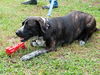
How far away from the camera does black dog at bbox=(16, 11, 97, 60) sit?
15.8 ft

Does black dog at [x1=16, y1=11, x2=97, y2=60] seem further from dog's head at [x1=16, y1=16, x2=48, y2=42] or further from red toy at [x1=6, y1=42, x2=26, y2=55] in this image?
red toy at [x1=6, y1=42, x2=26, y2=55]

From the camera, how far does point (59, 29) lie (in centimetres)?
529

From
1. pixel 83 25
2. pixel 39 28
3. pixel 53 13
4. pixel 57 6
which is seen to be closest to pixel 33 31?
pixel 39 28

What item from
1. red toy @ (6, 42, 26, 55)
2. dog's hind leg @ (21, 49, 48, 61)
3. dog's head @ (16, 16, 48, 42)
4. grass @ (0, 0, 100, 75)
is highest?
dog's head @ (16, 16, 48, 42)

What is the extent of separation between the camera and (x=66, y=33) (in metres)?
5.46

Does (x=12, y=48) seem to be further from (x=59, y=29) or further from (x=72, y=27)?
(x=72, y=27)

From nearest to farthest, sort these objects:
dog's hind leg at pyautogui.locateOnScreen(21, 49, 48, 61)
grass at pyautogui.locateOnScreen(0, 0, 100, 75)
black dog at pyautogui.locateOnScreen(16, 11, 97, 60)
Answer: grass at pyautogui.locateOnScreen(0, 0, 100, 75) → dog's hind leg at pyautogui.locateOnScreen(21, 49, 48, 61) → black dog at pyautogui.locateOnScreen(16, 11, 97, 60)

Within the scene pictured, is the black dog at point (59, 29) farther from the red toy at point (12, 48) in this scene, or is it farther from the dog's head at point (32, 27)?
the red toy at point (12, 48)

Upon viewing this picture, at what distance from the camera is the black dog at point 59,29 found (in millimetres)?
4816

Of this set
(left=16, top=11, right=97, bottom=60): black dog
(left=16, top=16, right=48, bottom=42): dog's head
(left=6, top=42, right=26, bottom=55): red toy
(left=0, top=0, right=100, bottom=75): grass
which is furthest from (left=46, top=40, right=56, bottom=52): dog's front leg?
(left=6, top=42, right=26, bottom=55): red toy

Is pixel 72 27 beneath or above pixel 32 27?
beneath

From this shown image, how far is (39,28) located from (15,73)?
3.79ft

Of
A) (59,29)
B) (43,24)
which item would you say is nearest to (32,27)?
(43,24)

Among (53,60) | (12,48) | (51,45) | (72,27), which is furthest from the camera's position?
(72,27)
